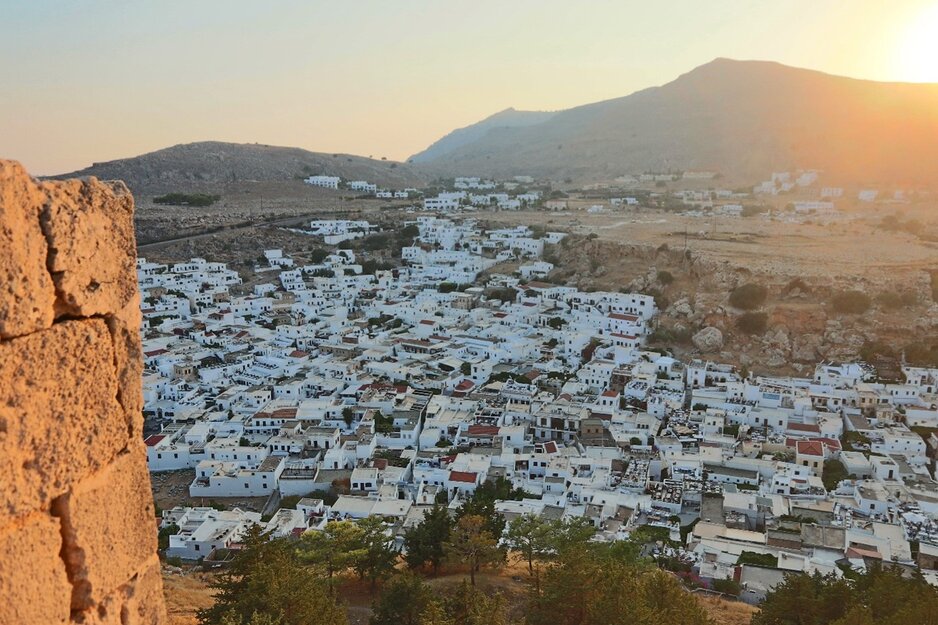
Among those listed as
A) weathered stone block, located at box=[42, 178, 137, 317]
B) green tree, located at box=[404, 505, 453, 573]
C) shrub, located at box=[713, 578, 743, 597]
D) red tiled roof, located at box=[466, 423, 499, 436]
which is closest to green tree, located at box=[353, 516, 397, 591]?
green tree, located at box=[404, 505, 453, 573]

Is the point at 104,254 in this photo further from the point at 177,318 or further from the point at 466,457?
the point at 177,318

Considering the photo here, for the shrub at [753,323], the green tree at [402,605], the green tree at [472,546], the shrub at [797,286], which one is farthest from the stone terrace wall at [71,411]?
the shrub at [797,286]

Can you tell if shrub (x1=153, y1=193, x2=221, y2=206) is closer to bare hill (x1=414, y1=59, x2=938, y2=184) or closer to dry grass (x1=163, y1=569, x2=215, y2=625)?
dry grass (x1=163, y1=569, x2=215, y2=625)

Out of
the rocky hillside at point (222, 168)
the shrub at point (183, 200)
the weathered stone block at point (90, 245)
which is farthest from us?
the rocky hillside at point (222, 168)

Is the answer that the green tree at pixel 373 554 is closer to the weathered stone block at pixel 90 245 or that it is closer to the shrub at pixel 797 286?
the weathered stone block at pixel 90 245

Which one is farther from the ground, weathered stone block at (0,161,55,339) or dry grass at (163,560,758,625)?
weathered stone block at (0,161,55,339)

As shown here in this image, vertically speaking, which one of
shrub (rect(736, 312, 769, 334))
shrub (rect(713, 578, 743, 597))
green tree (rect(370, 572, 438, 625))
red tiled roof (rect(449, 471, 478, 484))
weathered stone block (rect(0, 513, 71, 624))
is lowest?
shrub (rect(713, 578, 743, 597))
